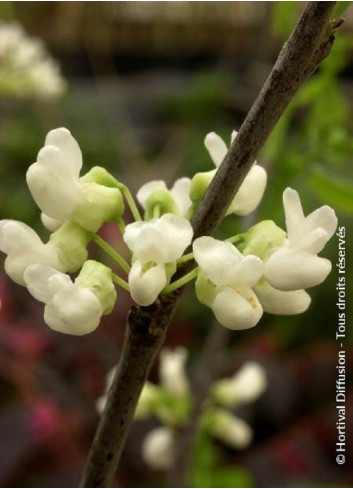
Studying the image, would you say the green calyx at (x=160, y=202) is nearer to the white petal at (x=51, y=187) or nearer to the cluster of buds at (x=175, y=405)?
the white petal at (x=51, y=187)

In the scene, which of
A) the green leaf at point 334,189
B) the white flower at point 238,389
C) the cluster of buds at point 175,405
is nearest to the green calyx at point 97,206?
the green leaf at point 334,189

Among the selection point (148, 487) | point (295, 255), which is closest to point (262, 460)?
point (148, 487)

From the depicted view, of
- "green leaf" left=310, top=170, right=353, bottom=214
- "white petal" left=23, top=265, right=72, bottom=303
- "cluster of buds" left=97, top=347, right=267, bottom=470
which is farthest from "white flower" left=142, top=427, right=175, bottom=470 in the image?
"white petal" left=23, top=265, right=72, bottom=303

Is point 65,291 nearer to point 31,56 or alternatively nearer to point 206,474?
point 206,474

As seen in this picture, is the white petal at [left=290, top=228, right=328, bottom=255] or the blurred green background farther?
the blurred green background

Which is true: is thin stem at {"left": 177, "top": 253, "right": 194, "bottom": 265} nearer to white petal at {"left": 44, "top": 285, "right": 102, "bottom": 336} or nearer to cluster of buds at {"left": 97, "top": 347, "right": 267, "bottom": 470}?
white petal at {"left": 44, "top": 285, "right": 102, "bottom": 336}

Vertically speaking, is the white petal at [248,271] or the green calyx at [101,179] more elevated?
the green calyx at [101,179]

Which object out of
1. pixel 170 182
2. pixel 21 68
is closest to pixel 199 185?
pixel 21 68

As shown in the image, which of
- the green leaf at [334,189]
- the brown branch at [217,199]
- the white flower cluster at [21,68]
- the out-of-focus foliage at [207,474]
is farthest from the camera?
the white flower cluster at [21,68]
